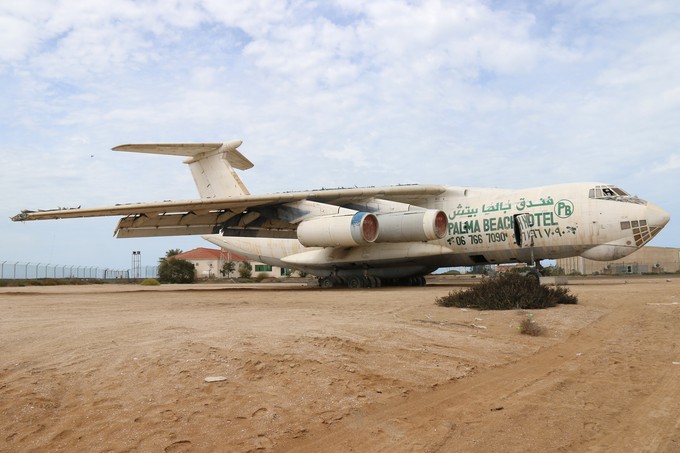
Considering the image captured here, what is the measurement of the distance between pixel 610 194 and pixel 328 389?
15.1 metres

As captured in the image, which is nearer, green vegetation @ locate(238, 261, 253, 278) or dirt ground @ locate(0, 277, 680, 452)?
dirt ground @ locate(0, 277, 680, 452)

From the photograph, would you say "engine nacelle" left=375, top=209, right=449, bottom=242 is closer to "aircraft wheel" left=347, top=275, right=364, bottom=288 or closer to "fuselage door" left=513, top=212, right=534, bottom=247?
"fuselage door" left=513, top=212, right=534, bottom=247

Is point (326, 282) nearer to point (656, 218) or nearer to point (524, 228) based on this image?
point (524, 228)

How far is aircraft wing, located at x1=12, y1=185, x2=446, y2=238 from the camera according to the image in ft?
64.1

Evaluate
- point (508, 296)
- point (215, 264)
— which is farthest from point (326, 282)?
point (215, 264)

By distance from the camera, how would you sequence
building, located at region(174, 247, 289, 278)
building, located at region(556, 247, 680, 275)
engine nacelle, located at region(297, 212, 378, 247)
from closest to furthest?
engine nacelle, located at region(297, 212, 378, 247) < building, located at region(556, 247, 680, 275) < building, located at region(174, 247, 289, 278)

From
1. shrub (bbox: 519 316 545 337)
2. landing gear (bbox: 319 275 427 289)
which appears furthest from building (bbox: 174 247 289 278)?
shrub (bbox: 519 316 545 337)

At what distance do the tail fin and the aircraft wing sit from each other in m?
1.92

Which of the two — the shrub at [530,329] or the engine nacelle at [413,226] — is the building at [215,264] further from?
the shrub at [530,329]

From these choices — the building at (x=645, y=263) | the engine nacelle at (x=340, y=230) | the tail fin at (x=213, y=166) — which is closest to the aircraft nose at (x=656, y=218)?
the engine nacelle at (x=340, y=230)

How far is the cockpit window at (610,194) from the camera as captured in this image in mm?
16719

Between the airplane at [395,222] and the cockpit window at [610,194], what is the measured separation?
3cm

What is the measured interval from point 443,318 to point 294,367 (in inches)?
163

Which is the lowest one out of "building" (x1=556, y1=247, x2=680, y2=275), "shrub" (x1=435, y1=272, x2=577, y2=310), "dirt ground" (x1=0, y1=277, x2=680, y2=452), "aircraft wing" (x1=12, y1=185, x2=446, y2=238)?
"dirt ground" (x1=0, y1=277, x2=680, y2=452)
